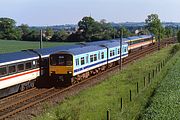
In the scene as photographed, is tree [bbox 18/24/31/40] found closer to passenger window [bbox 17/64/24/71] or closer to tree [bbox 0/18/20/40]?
tree [bbox 0/18/20/40]

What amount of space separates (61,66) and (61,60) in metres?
0.49

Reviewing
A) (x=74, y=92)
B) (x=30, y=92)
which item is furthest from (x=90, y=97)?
(x=30, y=92)

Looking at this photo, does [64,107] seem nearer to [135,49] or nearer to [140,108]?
[140,108]

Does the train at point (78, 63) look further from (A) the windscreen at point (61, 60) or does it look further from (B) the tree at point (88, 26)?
(B) the tree at point (88, 26)

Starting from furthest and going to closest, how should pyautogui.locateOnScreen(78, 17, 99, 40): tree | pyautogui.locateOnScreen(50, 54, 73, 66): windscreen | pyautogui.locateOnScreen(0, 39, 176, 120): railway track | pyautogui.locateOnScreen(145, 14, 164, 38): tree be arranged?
pyautogui.locateOnScreen(78, 17, 99, 40): tree < pyautogui.locateOnScreen(145, 14, 164, 38): tree < pyautogui.locateOnScreen(50, 54, 73, 66): windscreen < pyautogui.locateOnScreen(0, 39, 176, 120): railway track

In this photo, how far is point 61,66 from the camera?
3120cm

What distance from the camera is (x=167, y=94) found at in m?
21.3

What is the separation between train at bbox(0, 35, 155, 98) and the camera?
26125 millimetres

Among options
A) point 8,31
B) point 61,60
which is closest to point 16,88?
point 61,60

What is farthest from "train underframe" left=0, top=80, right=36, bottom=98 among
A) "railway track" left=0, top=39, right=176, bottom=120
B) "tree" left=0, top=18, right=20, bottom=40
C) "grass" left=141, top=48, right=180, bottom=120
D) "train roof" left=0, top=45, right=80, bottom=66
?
"tree" left=0, top=18, right=20, bottom=40

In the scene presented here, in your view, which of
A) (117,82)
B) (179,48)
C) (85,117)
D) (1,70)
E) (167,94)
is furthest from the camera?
(179,48)

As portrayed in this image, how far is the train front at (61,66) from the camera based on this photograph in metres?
31.1

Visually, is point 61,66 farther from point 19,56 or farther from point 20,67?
point 20,67

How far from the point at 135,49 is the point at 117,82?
38.8 metres
